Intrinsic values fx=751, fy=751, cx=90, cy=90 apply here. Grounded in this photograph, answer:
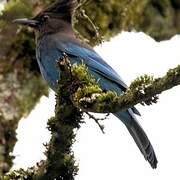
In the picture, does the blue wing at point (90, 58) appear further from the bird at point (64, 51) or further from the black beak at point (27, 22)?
the black beak at point (27, 22)

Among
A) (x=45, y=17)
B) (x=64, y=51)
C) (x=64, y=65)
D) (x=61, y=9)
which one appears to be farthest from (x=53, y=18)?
(x=64, y=65)

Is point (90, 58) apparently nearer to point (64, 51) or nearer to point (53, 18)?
point (64, 51)

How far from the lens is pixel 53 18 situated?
5.16 m

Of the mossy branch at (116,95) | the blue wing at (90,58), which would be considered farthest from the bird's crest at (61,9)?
the mossy branch at (116,95)

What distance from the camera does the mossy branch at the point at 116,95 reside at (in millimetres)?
2885

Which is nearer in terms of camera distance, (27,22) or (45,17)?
(27,22)

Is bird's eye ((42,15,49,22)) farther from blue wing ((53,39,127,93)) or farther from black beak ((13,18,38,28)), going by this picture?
blue wing ((53,39,127,93))

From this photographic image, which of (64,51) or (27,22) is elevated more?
(27,22)

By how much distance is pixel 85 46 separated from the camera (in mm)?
5145

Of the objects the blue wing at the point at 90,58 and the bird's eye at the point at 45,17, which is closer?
the blue wing at the point at 90,58

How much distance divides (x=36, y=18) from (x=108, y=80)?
699 millimetres

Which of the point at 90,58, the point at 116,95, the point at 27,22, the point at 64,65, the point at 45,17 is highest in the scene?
the point at 45,17

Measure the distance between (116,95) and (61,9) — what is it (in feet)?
6.63

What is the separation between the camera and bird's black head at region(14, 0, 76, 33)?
4934 mm
